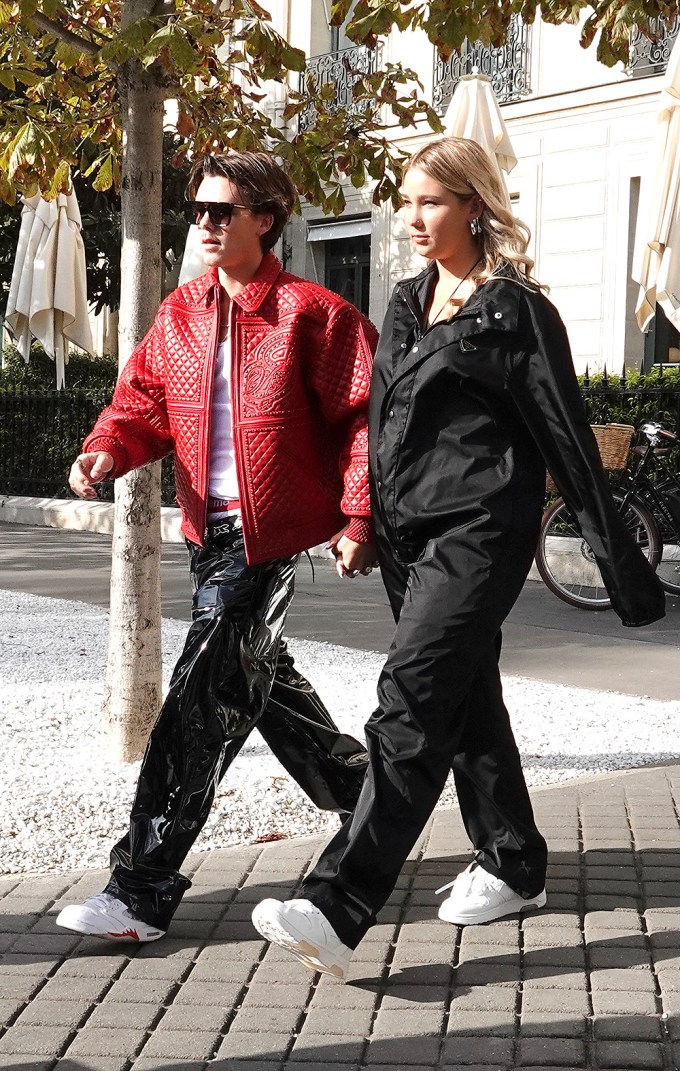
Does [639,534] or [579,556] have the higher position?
[639,534]

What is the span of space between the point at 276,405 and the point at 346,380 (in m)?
0.19

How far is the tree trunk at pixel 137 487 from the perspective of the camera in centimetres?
511

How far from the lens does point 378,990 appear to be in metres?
3.14

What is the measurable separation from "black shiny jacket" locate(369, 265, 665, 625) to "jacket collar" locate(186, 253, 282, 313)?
461 millimetres

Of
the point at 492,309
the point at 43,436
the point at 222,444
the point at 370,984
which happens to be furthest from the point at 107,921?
the point at 43,436

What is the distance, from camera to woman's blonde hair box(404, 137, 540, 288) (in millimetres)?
3320

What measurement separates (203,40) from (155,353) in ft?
4.82

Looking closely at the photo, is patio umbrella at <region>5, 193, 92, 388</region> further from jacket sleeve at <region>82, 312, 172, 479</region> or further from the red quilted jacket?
the red quilted jacket

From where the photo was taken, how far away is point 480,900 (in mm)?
3549

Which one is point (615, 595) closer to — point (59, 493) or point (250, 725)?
point (250, 725)

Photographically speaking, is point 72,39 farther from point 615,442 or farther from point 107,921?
point 615,442

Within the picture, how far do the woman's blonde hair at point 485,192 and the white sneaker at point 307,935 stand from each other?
151cm

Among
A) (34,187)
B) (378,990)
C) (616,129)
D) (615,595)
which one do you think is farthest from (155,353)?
(616,129)

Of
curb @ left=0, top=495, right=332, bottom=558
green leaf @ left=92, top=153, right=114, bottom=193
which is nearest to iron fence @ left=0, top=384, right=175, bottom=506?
curb @ left=0, top=495, right=332, bottom=558
